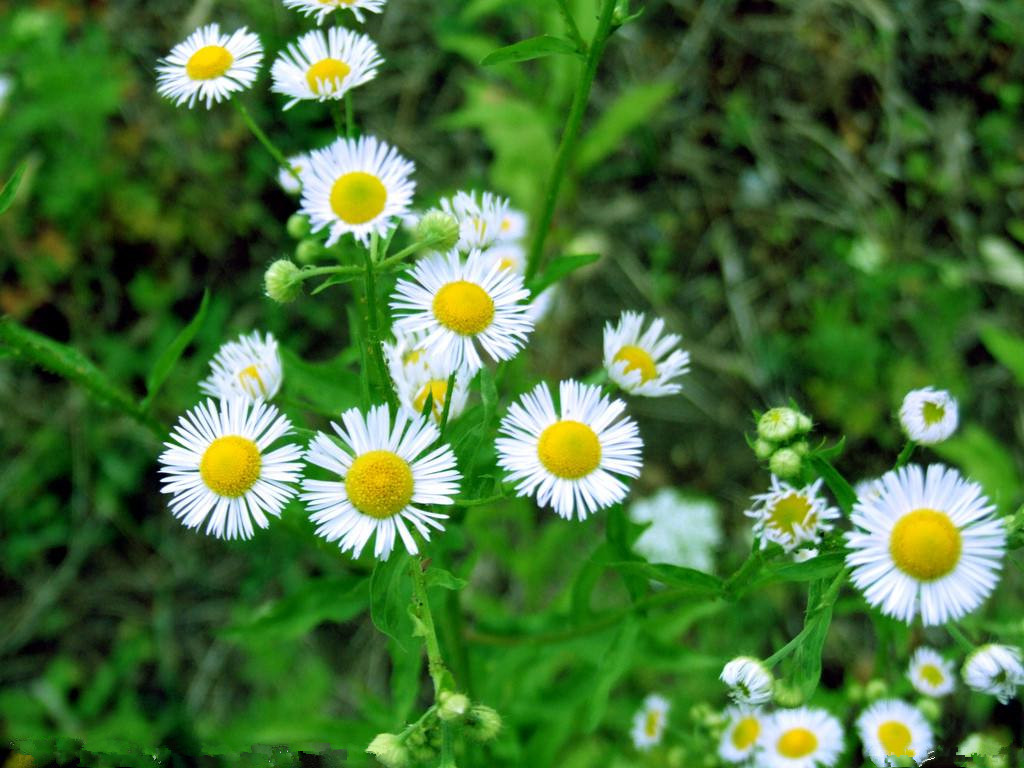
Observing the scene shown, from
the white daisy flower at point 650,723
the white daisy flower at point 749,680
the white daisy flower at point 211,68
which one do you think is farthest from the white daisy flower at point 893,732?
the white daisy flower at point 211,68

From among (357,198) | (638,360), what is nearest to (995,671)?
(638,360)

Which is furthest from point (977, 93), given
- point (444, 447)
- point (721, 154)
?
point (444, 447)

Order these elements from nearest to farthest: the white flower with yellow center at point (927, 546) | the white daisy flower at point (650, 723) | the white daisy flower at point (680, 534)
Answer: the white flower with yellow center at point (927, 546) < the white daisy flower at point (650, 723) < the white daisy flower at point (680, 534)

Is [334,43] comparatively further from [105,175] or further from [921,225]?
[921,225]

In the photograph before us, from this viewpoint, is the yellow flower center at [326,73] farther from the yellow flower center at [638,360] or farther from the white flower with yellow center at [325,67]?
the yellow flower center at [638,360]

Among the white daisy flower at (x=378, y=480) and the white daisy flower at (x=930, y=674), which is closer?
the white daisy flower at (x=378, y=480)
